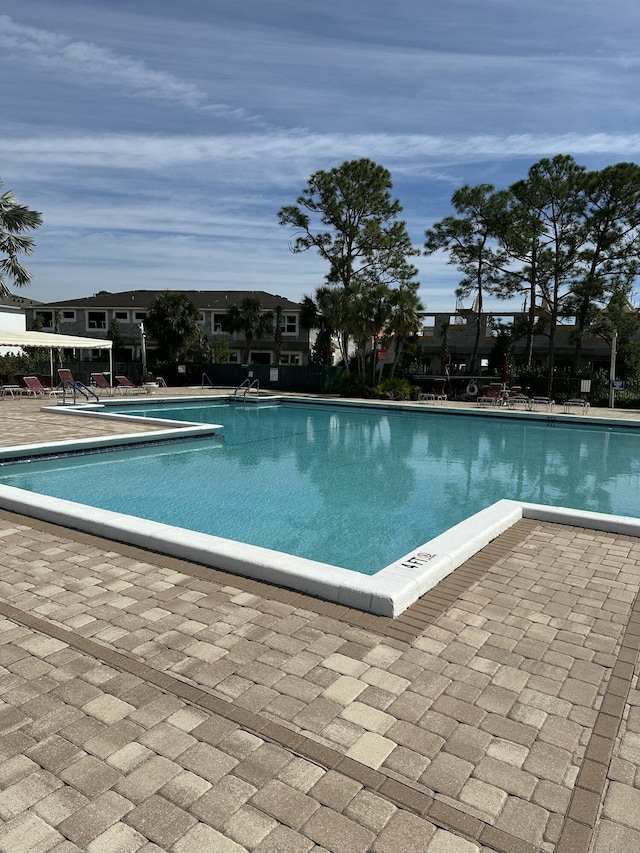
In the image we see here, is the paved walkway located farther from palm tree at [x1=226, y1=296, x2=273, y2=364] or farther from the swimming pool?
palm tree at [x1=226, y1=296, x2=273, y2=364]

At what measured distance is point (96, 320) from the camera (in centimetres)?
4700

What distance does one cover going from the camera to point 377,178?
33.2 metres

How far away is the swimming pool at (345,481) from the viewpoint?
24.1 feet

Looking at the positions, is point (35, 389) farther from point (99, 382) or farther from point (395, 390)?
point (395, 390)

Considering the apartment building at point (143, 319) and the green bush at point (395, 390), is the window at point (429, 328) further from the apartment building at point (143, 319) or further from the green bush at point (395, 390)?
the green bush at point (395, 390)

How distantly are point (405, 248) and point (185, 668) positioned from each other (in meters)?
33.5

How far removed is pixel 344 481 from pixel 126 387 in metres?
18.9

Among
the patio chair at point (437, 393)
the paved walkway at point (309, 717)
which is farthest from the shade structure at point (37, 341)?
the paved walkway at point (309, 717)

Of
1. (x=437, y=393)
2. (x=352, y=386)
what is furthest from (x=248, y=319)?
(x=437, y=393)

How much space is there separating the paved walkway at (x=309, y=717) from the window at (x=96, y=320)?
149 ft

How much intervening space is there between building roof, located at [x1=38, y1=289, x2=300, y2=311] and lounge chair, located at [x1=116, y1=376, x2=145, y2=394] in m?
19.0

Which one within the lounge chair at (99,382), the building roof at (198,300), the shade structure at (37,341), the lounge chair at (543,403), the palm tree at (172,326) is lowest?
the lounge chair at (543,403)

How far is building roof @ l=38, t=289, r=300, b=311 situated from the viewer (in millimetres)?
45938

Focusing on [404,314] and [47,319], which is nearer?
[404,314]
